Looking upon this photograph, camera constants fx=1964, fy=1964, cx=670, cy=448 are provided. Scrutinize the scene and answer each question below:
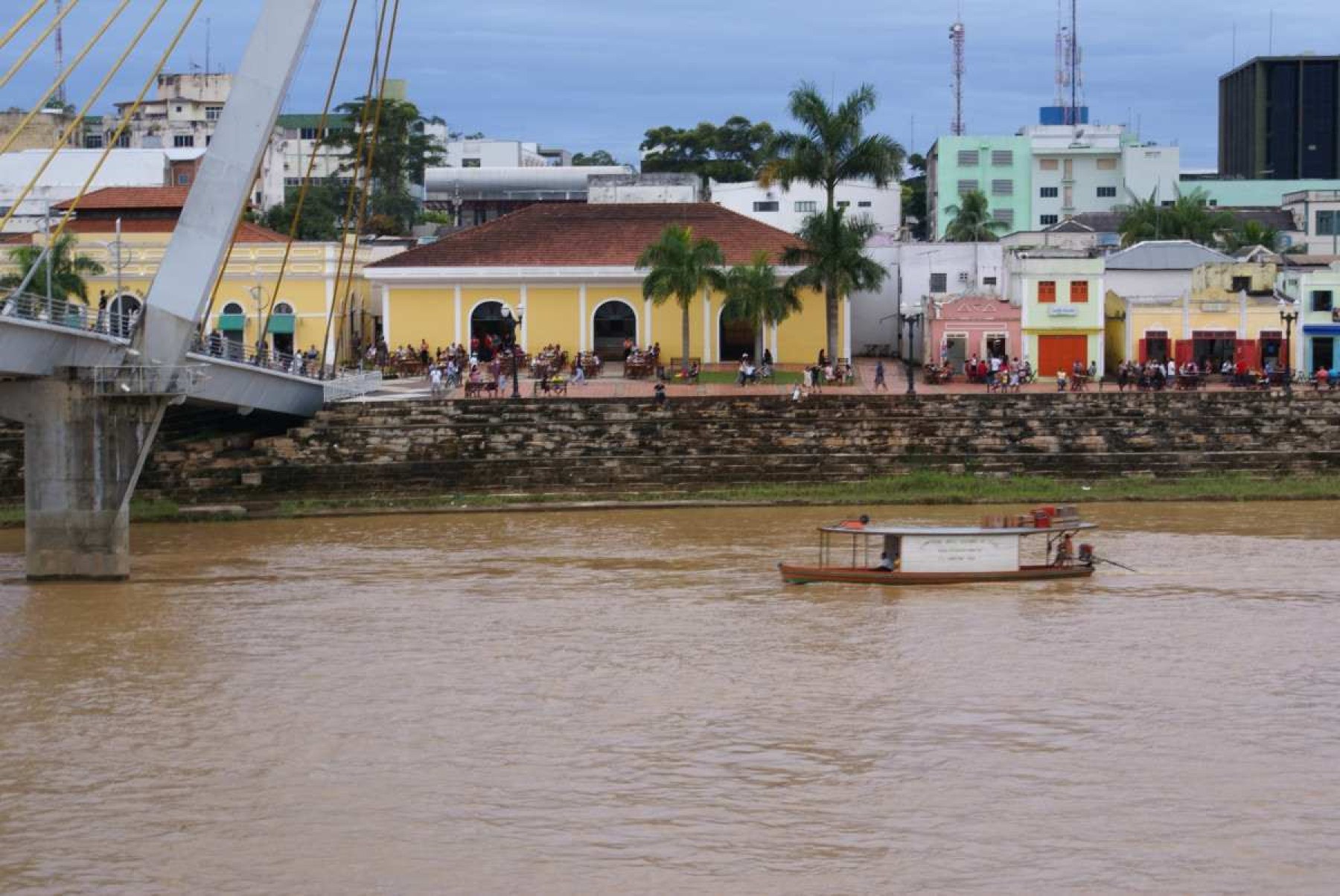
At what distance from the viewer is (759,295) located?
47.4 metres

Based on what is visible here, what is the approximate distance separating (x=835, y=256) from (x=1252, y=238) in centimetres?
2251

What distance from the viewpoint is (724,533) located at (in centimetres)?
3431

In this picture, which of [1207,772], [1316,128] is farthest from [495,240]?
[1316,128]

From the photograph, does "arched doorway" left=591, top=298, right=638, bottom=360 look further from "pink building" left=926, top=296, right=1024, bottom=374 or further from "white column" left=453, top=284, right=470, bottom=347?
"pink building" left=926, top=296, right=1024, bottom=374

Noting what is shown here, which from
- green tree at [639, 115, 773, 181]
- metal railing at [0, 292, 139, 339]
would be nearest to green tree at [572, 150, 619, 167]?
green tree at [639, 115, 773, 181]

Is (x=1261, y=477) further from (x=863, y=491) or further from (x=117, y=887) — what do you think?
(x=117, y=887)

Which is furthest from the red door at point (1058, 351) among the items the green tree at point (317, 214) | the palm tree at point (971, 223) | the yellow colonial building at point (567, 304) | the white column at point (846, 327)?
A: the green tree at point (317, 214)

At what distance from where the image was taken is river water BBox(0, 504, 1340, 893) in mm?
16281

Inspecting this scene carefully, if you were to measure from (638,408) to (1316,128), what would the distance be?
230 feet

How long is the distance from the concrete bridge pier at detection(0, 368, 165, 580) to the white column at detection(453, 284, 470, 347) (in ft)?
71.0

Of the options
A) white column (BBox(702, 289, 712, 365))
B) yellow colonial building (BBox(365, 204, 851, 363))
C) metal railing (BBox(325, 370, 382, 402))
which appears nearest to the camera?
metal railing (BBox(325, 370, 382, 402))

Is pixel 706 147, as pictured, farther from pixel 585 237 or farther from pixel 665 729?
pixel 665 729

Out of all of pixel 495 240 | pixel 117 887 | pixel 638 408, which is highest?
pixel 495 240

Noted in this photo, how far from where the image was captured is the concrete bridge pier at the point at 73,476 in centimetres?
2997
